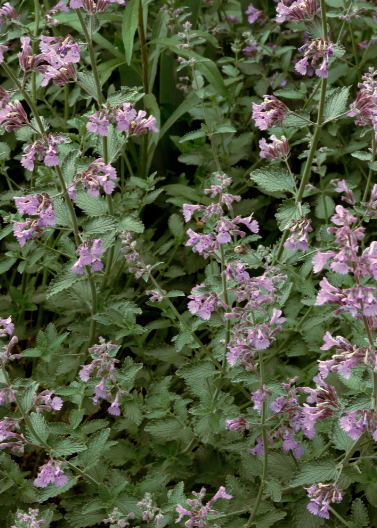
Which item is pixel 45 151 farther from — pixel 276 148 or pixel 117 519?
pixel 117 519

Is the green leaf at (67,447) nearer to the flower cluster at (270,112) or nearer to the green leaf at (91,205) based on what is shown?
the green leaf at (91,205)

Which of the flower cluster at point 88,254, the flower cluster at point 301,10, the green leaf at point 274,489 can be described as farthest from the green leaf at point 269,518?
the flower cluster at point 301,10

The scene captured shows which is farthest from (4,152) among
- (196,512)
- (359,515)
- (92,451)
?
(359,515)

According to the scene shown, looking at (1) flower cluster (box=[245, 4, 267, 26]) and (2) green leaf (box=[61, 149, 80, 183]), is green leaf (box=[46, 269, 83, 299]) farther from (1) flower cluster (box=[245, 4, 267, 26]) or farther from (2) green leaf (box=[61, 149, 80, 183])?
(1) flower cluster (box=[245, 4, 267, 26])

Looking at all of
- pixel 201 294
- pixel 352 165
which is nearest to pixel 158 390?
pixel 201 294

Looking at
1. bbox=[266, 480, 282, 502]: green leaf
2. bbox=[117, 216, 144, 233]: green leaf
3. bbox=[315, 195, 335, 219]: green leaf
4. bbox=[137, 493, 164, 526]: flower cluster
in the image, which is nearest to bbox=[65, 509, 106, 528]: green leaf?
bbox=[137, 493, 164, 526]: flower cluster

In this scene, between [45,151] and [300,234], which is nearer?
[300,234]
